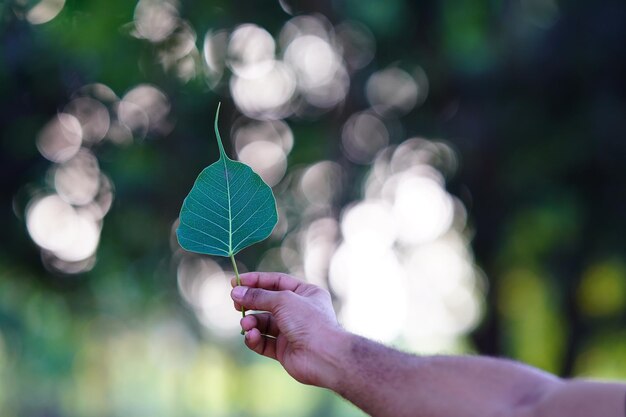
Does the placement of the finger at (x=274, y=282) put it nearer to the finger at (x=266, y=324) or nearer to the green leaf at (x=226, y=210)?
the finger at (x=266, y=324)

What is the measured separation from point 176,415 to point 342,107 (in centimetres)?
1467

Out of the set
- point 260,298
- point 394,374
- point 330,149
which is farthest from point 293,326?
point 330,149

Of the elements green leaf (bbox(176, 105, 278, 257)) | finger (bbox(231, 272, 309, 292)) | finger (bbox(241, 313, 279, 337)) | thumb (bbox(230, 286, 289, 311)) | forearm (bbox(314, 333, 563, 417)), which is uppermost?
green leaf (bbox(176, 105, 278, 257))

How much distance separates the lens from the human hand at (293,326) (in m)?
1.78

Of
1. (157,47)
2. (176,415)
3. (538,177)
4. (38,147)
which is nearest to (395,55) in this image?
(538,177)

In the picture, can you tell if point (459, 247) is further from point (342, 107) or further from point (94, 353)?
point (94, 353)

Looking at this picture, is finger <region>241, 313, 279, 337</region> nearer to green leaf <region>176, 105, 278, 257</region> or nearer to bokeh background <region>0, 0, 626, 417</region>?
green leaf <region>176, 105, 278, 257</region>

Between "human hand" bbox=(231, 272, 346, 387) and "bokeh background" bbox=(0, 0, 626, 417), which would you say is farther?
"bokeh background" bbox=(0, 0, 626, 417)

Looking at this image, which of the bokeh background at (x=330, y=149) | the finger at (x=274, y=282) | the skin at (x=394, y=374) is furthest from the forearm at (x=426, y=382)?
the bokeh background at (x=330, y=149)

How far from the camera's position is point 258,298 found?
1894 mm

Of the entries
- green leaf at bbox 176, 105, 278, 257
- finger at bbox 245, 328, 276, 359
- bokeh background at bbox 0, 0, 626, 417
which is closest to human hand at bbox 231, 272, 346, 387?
finger at bbox 245, 328, 276, 359

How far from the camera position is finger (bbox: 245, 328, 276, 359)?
1.89 meters

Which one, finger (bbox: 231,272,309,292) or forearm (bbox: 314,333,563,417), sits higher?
finger (bbox: 231,272,309,292)

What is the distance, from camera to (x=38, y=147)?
6492 mm
